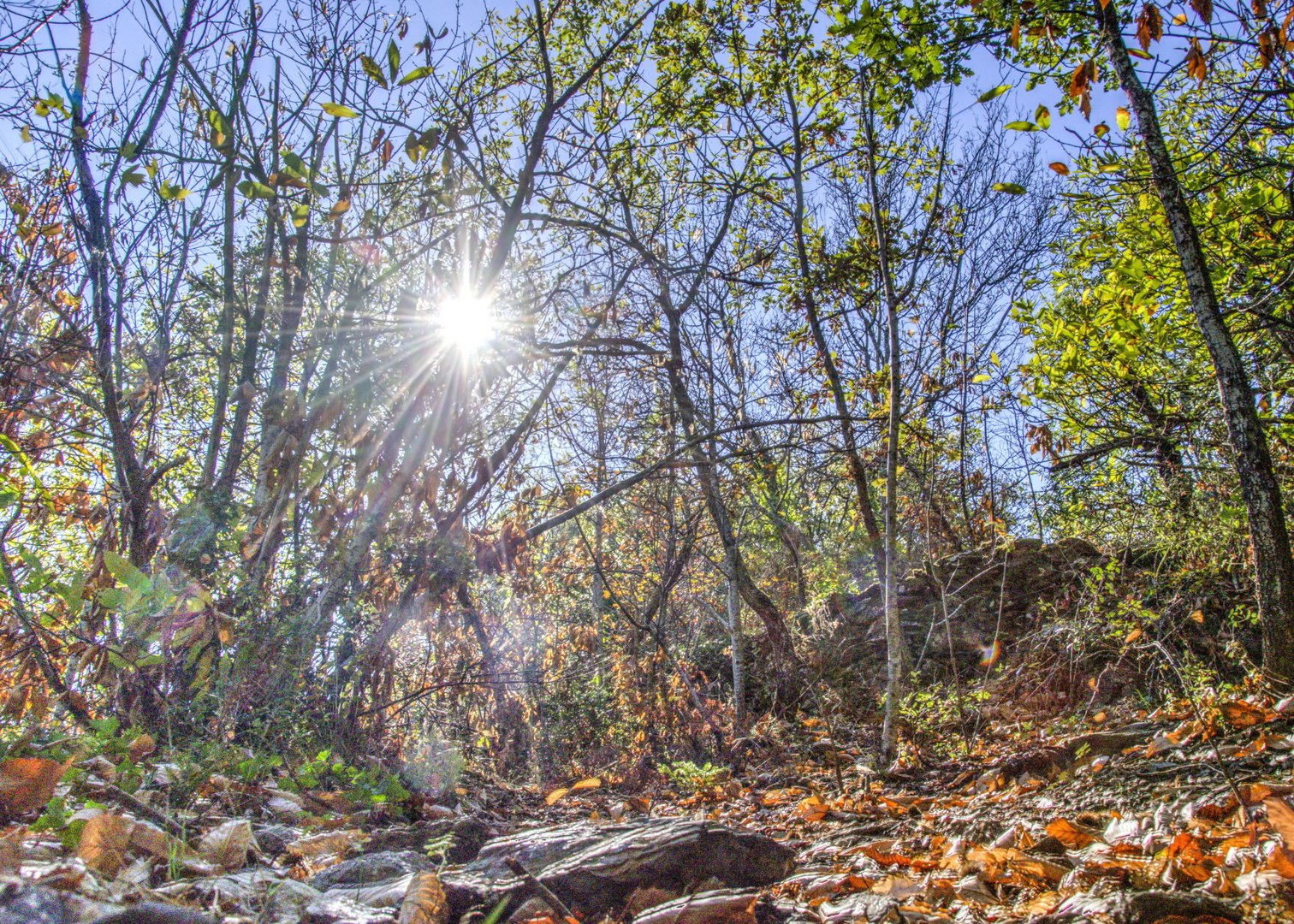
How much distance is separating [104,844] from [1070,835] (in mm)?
2360

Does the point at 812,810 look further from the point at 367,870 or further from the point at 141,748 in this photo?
the point at 141,748

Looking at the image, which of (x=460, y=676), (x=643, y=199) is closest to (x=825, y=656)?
(x=460, y=676)

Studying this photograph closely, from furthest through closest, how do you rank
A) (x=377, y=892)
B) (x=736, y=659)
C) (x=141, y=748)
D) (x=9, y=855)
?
(x=736, y=659)
(x=141, y=748)
(x=377, y=892)
(x=9, y=855)

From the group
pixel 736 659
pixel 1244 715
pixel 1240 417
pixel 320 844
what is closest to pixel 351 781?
pixel 320 844

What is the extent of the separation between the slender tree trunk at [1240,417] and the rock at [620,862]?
2581 millimetres

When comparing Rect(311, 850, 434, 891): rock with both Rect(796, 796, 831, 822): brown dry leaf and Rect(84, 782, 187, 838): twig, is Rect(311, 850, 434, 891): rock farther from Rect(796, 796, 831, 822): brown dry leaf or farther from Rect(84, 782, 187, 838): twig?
Rect(796, 796, 831, 822): brown dry leaf

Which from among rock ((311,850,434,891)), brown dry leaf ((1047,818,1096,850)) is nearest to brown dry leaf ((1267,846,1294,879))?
brown dry leaf ((1047,818,1096,850))

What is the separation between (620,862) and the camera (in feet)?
6.55

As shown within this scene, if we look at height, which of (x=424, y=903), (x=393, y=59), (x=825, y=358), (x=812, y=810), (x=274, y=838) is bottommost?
(x=812, y=810)

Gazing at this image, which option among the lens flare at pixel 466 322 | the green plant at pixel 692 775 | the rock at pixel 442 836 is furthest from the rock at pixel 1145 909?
the lens flare at pixel 466 322

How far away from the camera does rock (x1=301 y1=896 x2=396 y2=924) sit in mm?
1379

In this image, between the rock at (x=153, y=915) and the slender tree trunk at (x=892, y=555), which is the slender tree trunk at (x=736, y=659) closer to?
the slender tree trunk at (x=892, y=555)

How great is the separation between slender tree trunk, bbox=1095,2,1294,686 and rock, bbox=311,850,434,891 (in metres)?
3.67

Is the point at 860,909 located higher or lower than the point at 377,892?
lower
